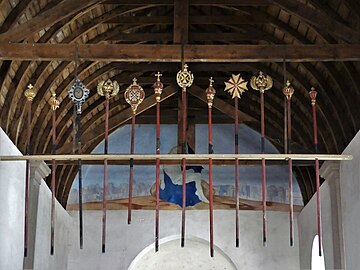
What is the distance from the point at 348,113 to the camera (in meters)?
10.1

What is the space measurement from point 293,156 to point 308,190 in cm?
586

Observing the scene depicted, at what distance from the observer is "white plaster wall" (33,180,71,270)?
11.4 m

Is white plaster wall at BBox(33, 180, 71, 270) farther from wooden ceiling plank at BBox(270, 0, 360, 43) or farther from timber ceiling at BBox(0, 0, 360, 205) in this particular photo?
wooden ceiling plank at BBox(270, 0, 360, 43)

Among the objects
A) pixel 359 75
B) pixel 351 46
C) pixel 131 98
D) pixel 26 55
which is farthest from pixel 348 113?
pixel 26 55

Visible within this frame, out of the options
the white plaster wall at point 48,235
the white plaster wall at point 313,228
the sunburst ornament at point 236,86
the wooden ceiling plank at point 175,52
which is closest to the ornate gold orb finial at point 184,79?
the sunburst ornament at point 236,86

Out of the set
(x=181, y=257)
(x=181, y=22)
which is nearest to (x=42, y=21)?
(x=181, y=22)

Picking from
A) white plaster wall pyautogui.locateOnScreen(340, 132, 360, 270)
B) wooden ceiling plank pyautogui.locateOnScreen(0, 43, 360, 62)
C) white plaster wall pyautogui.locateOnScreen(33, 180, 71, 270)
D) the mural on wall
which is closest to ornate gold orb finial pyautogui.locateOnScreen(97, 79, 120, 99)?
wooden ceiling plank pyautogui.locateOnScreen(0, 43, 360, 62)

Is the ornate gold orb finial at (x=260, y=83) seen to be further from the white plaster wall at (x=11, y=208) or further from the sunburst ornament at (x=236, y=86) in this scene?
the white plaster wall at (x=11, y=208)

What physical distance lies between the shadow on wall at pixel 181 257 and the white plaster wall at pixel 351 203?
4.30m

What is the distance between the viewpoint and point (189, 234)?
1365cm

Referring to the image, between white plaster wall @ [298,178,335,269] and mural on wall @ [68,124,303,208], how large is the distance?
68 centimetres

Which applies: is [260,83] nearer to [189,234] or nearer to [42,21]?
[42,21]

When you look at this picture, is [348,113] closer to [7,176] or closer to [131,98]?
[131,98]

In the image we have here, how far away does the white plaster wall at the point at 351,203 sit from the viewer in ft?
29.3
